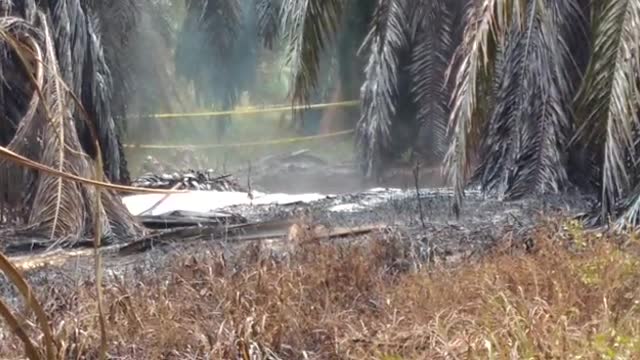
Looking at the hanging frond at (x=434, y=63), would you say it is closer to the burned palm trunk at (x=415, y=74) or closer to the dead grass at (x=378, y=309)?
the burned palm trunk at (x=415, y=74)

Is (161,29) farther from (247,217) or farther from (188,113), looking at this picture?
(247,217)

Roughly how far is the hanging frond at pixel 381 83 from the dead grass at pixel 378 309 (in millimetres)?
4718

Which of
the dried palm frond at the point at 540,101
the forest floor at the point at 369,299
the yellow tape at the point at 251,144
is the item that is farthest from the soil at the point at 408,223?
the yellow tape at the point at 251,144

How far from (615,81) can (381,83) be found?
22.6 ft

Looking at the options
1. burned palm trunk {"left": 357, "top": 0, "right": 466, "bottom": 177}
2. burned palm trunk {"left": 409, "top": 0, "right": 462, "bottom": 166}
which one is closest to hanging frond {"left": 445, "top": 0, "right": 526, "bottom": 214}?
burned palm trunk {"left": 357, "top": 0, "right": 466, "bottom": 177}

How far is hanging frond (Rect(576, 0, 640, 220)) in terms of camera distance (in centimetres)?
499

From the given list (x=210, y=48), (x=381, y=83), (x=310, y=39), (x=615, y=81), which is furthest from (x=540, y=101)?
(x=210, y=48)

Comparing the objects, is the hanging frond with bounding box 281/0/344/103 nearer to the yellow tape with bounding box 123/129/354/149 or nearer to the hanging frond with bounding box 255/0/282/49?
the hanging frond with bounding box 255/0/282/49

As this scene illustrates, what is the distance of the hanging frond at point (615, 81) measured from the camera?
499 centimetres

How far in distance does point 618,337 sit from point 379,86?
864 cm

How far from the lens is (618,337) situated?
3.36m

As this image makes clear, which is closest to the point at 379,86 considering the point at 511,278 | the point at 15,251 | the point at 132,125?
the point at 15,251

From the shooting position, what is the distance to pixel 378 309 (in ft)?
15.0

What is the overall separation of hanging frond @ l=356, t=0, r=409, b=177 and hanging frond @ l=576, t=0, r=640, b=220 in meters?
4.27
